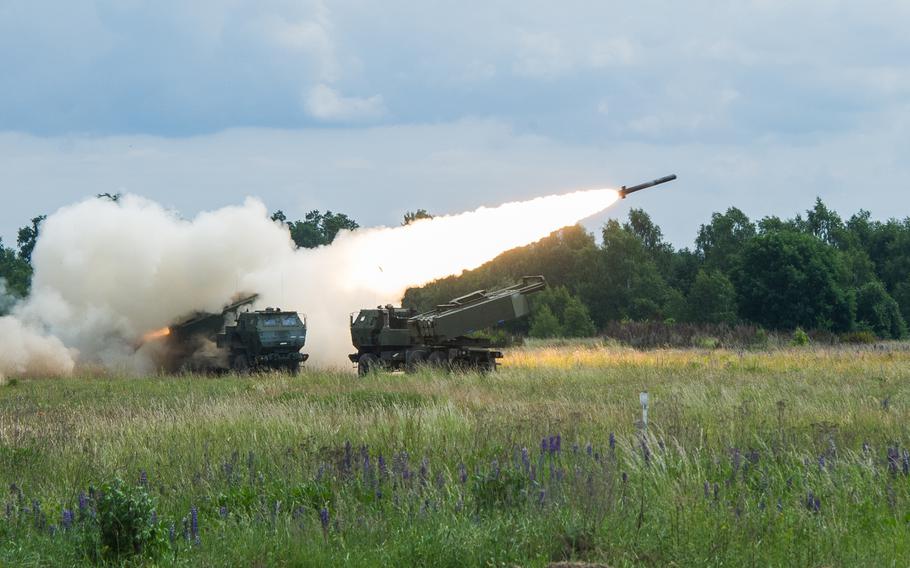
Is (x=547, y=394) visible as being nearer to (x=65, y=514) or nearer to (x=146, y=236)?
(x=65, y=514)

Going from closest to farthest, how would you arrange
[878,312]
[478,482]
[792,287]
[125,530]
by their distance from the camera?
1. [125,530]
2. [478,482]
3. [792,287]
4. [878,312]

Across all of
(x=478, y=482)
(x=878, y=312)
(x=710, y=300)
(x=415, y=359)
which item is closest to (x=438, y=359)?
(x=415, y=359)

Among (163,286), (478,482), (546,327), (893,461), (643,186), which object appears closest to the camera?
(478,482)

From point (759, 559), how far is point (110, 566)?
478 centimetres

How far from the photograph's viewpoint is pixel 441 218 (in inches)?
1118

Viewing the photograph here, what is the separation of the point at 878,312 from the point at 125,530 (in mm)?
72215

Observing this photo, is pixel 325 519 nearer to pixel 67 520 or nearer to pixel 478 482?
pixel 478 482

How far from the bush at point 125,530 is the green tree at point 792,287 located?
6305 cm

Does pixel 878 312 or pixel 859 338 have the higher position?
pixel 859 338

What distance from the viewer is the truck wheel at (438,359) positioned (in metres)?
27.2

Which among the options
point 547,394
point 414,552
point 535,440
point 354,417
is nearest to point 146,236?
point 547,394

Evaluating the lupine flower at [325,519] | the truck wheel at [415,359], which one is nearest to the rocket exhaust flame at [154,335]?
the truck wheel at [415,359]

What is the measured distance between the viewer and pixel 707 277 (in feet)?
223

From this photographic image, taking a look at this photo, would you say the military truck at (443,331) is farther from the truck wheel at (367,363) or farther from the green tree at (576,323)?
the green tree at (576,323)
